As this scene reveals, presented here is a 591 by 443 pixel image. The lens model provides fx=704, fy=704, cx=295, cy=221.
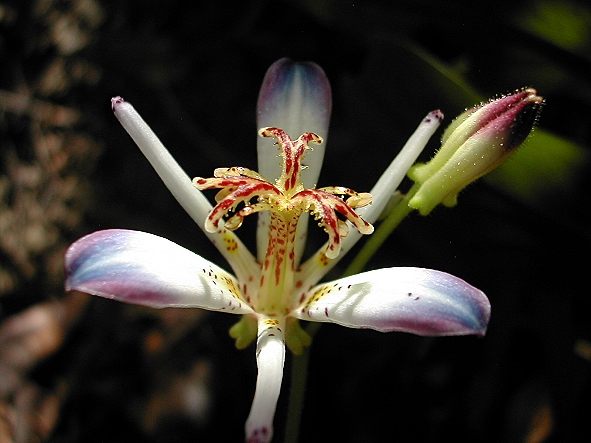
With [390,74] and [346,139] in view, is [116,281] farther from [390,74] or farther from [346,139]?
[346,139]

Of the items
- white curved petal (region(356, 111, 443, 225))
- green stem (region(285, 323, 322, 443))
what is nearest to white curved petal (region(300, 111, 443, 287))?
white curved petal (region(356, 111, 443, 225))

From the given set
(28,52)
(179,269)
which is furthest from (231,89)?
(179,269)

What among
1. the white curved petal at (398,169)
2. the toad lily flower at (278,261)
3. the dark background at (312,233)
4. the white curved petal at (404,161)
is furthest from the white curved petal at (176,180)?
the dark background at (312,233)

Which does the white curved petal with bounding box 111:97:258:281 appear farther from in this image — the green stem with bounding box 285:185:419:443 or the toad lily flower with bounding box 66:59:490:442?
the green stem with bounding box 285:185:419:443

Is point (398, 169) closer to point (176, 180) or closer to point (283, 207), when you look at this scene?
point (283, 207)

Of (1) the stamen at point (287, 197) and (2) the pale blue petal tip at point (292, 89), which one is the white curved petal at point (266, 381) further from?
(2) the pale blue petal tip at point (292, 89)
